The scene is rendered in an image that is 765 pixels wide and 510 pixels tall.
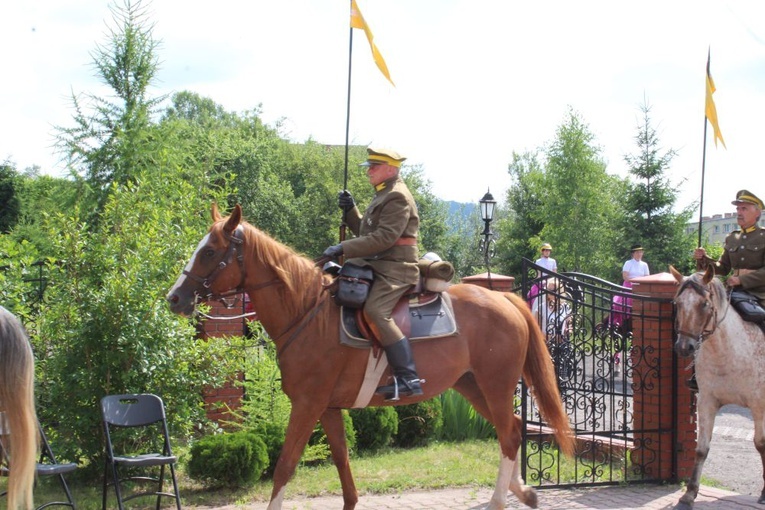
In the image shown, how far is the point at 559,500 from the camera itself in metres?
7.48

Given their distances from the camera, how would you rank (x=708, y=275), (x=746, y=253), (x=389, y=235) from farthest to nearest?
1. (x=746, y=253)
2. (x=708, y=275)
3. (x=389, y=235)

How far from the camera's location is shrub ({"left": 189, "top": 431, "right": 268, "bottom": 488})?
7203 millimetres

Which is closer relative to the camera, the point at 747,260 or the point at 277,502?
the point at 277,502

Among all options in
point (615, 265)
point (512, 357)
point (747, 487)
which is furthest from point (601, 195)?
point (512, 357)

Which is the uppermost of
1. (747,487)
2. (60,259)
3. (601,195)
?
(601,195)

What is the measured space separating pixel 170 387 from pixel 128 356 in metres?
0.53

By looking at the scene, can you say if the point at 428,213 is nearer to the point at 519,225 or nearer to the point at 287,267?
the point at 519,225

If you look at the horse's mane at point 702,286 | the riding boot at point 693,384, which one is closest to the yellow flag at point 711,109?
the horse's mane at point 702,286

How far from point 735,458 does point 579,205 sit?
2118cm

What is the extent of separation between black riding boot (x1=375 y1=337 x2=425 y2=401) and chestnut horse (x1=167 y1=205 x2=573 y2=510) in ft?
0.72

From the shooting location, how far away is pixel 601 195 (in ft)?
101

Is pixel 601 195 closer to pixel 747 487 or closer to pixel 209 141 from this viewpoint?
pixel 209 141

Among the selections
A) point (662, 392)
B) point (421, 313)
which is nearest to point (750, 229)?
point (662, 392)

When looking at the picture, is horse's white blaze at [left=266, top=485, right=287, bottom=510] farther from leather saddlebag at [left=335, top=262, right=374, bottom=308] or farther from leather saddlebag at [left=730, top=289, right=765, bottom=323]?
leather saddlebag at [left=730, top=289, right=765, bottom=323]
